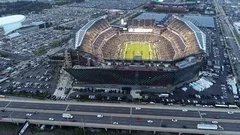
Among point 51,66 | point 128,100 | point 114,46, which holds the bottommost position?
point 128,100

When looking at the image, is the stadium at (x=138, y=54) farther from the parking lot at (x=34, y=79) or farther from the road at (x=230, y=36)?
the road at (x=230, y=36)

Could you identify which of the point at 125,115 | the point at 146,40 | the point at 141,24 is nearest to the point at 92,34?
the point at 146,40

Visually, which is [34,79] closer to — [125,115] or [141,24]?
[125,115]

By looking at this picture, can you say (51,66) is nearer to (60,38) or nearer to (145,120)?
(60,38)

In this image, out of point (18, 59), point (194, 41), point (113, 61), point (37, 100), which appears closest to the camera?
point (37, 100)

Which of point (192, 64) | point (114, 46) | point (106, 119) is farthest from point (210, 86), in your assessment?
point (114, 46)

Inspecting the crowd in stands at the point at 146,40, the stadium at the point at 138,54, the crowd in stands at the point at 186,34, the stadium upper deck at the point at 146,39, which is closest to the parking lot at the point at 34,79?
the stadium at the point at 138,54
